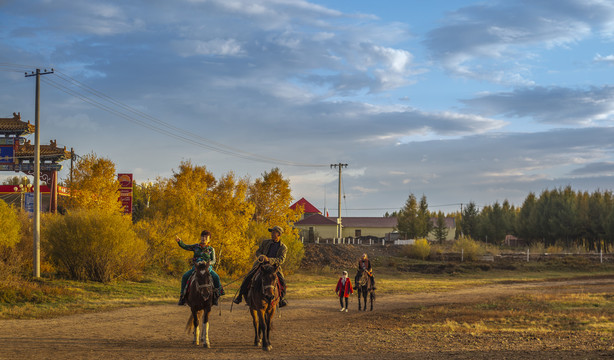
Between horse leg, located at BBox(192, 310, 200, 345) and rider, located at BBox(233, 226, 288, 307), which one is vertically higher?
rider, located at BBox(233, 226, 288, 307)

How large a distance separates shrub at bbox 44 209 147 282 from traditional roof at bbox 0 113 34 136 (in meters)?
16.8

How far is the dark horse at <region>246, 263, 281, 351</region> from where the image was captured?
12.6m

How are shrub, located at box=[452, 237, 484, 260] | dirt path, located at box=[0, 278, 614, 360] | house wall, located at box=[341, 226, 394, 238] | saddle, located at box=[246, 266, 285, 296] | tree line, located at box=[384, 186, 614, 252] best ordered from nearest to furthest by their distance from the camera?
dirt path, located at box=[0, 278, 614, 360], saddle, located at box=[246, 266, 285, 296], shrub, located at box=[452, 237, 484, 260], tree line, located at box=[384, 186, 614, 252], house wall, located at box=[341, 226, 394, 238]

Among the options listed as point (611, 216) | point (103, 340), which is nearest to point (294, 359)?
point (103, 340)

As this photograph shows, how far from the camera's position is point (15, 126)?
138 feet

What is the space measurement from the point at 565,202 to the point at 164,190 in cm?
5954

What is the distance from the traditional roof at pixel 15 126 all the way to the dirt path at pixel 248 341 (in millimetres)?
26611

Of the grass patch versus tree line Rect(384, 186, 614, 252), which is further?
tree line Rect(384, 186, 614, 252)

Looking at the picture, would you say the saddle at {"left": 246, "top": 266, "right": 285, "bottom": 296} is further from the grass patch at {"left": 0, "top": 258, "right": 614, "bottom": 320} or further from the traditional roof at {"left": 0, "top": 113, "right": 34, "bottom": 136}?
the traditional roof at {"left": 0, "top": 113, "right": 34, "bottom": 136}

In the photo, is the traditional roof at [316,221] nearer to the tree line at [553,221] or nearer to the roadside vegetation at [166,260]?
the tree line at [553,221]

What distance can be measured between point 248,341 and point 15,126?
35075 mm

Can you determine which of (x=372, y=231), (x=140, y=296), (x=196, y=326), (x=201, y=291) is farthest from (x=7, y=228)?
(x=372, y=231)

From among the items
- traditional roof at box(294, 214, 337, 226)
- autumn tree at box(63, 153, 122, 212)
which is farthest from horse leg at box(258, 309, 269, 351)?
traditional roof at box(294, 214, 337, 226)

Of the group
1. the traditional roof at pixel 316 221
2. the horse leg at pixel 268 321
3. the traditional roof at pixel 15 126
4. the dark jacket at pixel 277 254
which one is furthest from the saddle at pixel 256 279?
the traditional roof at pixel 316 221
